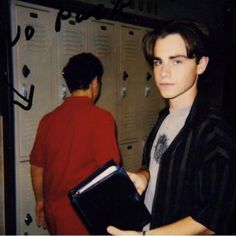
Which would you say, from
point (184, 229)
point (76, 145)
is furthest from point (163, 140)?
point (76, 145)

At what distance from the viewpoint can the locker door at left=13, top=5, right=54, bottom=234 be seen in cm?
235

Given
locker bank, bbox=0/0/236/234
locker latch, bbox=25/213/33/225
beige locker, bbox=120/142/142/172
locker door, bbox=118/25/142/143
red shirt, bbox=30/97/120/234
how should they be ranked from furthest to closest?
beige locker, bbox=120/142/142/172, locker door, bbox=118/25/142/143, locker latch, bbox=25/213/33/225, locker bank, bbox=0/0/236/234, red shirt, bbox=30/97/120/234

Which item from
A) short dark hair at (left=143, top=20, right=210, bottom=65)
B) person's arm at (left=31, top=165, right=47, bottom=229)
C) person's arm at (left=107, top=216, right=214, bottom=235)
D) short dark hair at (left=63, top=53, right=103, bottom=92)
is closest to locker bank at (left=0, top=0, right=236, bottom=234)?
person's arm at (left=31, top=165, right=47, bottom=229)

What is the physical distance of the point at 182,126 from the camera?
126cm

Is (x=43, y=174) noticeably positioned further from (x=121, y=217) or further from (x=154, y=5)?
(x=154, y=5)

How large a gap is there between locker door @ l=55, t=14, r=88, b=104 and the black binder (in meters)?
1.69

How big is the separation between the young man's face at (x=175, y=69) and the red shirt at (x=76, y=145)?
0.76 meters

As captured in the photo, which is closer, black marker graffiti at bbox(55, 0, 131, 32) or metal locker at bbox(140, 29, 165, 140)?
black marker graffiti at bbox(55, 0, 131, 32)

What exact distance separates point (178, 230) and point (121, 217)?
207 millimetres

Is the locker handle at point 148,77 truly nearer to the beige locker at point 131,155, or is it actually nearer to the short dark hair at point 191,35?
the beige locker at point 131,155

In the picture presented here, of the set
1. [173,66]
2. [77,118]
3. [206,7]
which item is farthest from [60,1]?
[206,7]

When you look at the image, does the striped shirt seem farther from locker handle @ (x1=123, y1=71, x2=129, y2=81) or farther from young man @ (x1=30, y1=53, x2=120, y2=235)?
locker handle @ (x1=123, y1=71, x2=129, y2=81)

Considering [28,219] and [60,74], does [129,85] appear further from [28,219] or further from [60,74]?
[28,219]

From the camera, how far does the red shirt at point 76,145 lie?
6.39ft
